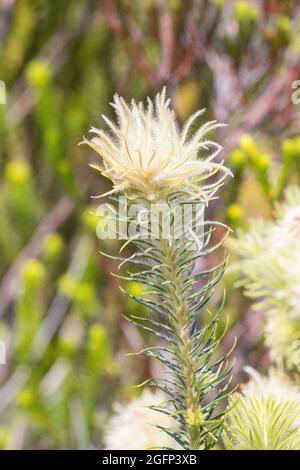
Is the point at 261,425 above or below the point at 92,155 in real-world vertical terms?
below

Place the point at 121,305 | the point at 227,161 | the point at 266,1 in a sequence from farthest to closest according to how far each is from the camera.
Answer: the point at 121,305
the point at 266,1
the point at 227,161

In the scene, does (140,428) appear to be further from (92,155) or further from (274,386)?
(92,155)

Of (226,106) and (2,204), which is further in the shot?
(2,204)

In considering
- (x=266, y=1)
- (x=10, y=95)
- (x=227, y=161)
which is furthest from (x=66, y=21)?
(x=227, y=161)

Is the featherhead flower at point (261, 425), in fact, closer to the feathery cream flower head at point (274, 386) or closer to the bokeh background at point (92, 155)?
the feathery cream flower head at point (274, 386)

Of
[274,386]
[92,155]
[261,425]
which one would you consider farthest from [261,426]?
A: [92,155]

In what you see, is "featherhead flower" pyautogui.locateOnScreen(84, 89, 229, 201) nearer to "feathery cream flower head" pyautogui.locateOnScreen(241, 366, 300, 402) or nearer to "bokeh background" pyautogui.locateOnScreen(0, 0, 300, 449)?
"feathery cream flower head" pyautogui.locateOnScreen(241, 366, 300, 402)

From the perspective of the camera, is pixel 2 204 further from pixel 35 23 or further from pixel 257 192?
pixel 257 192
